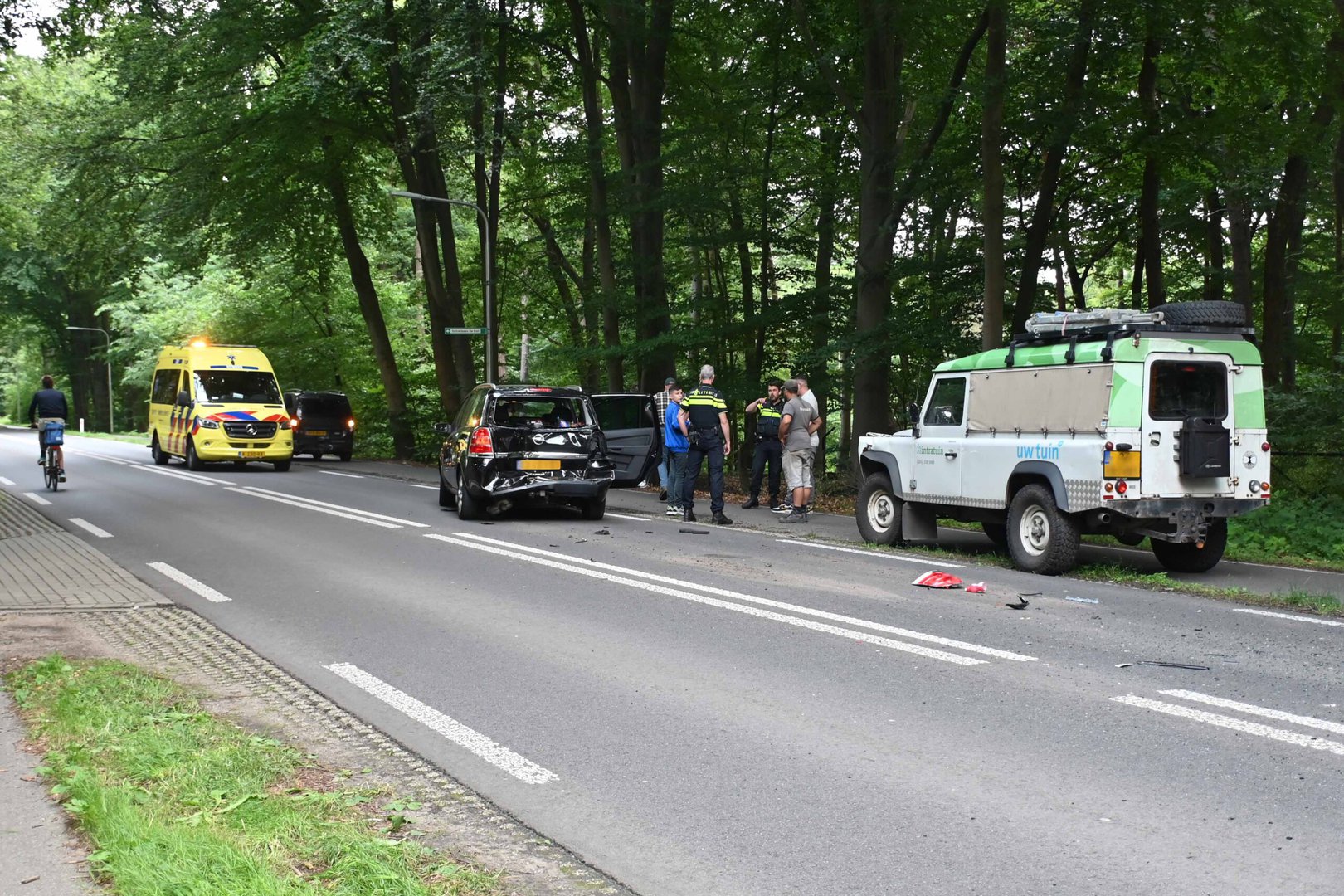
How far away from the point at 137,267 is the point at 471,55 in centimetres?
1688

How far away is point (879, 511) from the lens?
46.2ft

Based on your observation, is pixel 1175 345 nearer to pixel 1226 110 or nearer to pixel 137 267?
pixel 1226 110

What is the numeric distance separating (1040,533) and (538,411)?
7296 mm

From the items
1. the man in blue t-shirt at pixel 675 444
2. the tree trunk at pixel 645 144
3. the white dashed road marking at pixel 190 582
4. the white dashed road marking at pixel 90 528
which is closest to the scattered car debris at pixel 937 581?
the white dashed road marking at pixel 190 582

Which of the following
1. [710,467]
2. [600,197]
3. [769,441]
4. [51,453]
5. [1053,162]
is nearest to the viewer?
[710,467]

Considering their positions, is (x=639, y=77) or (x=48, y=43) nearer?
(x=48, y=43)

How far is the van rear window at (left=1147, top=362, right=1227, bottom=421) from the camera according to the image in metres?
11.0

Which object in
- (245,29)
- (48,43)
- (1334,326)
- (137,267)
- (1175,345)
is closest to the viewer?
(1175,345)

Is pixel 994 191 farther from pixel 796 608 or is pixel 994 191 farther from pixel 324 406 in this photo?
pixel 324 406

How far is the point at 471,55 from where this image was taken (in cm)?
2514

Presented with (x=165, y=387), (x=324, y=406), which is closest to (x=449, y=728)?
(x=165, y=387)

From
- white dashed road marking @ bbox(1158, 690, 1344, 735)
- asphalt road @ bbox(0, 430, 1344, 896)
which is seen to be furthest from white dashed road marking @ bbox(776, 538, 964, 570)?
white dashed road marking @ bbox(1158, 690, 1344, 735)

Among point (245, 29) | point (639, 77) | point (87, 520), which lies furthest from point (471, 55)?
point (87, 520)

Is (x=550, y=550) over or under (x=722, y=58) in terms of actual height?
under
